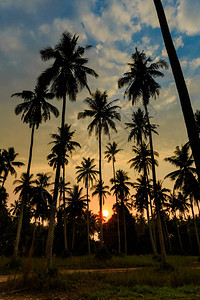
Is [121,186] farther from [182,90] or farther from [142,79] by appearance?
[182,90]

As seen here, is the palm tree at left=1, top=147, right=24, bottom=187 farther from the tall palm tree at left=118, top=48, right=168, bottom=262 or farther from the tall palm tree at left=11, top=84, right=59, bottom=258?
the tall palm tree at left=118, top=48, right=168, bottom=262

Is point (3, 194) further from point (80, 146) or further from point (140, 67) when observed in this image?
point (140, 67)

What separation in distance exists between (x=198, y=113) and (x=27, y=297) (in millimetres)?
25169

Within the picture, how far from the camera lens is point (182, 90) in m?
5.28

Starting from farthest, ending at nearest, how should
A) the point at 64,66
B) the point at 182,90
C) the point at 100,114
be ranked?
the point at 100,114 → the point at 64,66 → the point at 182,90

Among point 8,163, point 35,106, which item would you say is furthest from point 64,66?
point 8,163

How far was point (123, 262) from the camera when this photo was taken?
1981 cm

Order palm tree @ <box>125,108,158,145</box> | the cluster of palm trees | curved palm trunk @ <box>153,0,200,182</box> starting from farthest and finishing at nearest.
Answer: palm tree @ <box>125,108,158,145</box>
the cluster of palm trees
curved palm trunk @ <box>153,0,200,182</box>

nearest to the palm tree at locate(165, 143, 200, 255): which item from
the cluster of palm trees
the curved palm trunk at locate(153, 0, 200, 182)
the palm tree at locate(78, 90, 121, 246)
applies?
the cluster of palm trees

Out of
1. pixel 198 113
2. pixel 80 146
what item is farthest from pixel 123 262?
pixel 198 113

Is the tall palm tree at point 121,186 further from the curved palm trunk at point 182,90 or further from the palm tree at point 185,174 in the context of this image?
the curved palm trunk at point 182,90

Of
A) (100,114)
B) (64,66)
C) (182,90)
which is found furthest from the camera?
(100,114)

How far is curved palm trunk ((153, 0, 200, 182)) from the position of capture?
4.63m

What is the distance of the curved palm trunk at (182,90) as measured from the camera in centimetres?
463
